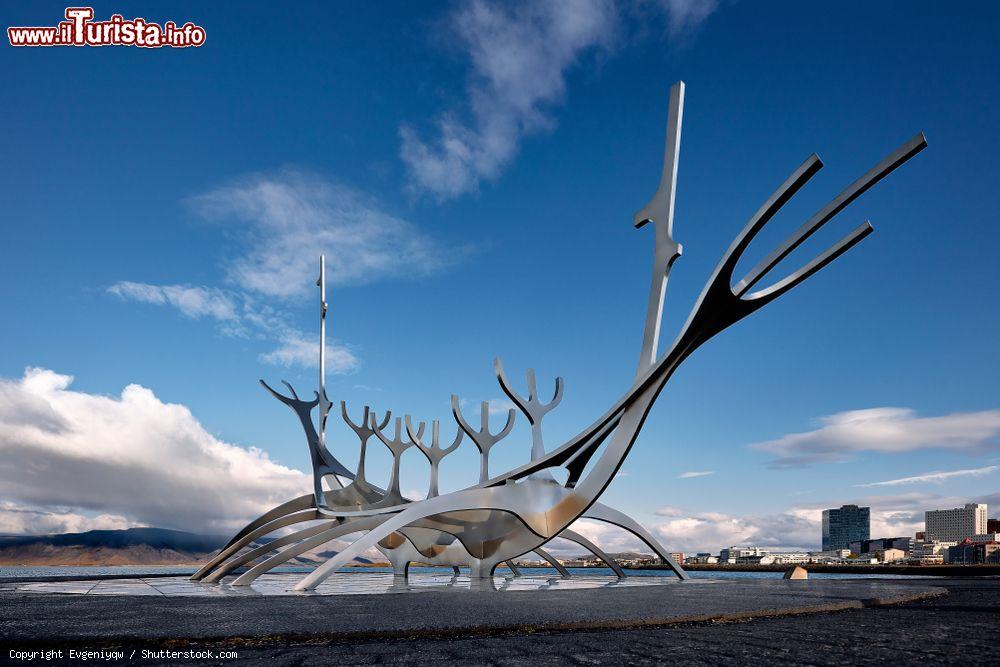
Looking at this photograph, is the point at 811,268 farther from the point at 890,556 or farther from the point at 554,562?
the point at 890,556

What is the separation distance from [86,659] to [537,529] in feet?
45.7

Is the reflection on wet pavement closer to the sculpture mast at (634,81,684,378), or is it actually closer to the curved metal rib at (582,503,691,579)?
the curved metal rib at (582,503,691,579)

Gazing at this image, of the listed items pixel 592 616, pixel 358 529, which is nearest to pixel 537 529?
pixel 358 529

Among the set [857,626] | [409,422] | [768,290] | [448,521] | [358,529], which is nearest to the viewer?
[857,626]

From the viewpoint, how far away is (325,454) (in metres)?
27.0

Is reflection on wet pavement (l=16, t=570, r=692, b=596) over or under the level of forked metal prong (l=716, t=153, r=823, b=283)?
under

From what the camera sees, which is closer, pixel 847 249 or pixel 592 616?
pixel 592 616

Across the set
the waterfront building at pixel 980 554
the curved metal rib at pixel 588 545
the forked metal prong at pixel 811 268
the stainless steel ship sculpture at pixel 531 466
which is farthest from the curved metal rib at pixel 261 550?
the waterfront building at pixel 980 554

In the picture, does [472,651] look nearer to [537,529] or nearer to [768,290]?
[768,290]

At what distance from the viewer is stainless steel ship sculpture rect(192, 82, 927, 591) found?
1277 cm

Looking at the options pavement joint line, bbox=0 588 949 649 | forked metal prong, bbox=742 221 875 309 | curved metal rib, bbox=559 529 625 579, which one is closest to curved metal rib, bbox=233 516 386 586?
curved metal rib, bbox=559 529 625 579

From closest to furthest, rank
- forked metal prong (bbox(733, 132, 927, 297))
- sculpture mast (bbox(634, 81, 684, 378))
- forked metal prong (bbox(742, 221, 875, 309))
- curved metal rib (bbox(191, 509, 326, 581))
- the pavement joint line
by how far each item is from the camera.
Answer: the pavement joint line, forked metal prong (bbox(733, 132, 927, 297)), forked metal prong (bbox(742, 221, 875, 309)), sculpture mast (bbox(634, 81, 684, 378)), curved metal rib (bbox(191, 509, 326, 581))

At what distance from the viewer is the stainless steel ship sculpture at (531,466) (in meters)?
12.8

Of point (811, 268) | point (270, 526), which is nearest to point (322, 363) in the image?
point (270, 526)
